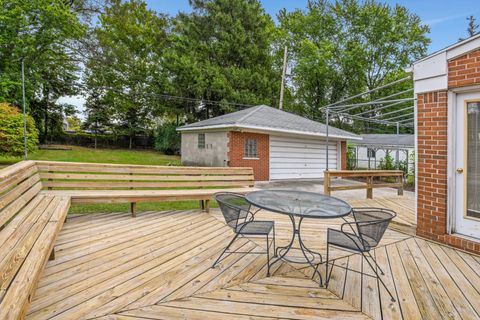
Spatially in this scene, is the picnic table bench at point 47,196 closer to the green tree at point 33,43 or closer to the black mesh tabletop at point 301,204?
the black mesh tabletop at point 301,204

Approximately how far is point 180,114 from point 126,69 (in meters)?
5.61

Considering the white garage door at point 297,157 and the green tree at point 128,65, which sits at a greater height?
the green tree at point 128,65

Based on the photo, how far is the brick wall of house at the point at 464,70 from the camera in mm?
3469

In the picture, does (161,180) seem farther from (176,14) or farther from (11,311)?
(176,14)

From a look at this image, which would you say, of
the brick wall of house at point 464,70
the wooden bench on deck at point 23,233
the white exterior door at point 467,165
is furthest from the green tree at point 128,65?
the white exterior door at point 467,165

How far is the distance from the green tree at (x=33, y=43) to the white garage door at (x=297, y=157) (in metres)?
12.7

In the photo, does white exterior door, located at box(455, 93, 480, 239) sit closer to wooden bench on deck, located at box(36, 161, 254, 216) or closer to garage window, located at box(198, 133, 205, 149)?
wooden bench on deck, located at box(36, 161, 254, 216)

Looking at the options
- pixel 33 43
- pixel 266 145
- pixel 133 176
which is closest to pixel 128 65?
pixel 33 43

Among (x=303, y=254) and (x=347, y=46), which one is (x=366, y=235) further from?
(x=347, y=46)

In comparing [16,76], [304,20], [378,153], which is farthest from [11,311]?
[304,20]

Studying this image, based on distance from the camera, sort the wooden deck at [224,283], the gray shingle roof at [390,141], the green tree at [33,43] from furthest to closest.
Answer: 1. the gray shingle roof at [390,141]
2. the green tree at [33,43]
3. the wooden deck at [224,283]

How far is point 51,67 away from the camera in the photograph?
1828 cm

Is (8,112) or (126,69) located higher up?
(126,69)

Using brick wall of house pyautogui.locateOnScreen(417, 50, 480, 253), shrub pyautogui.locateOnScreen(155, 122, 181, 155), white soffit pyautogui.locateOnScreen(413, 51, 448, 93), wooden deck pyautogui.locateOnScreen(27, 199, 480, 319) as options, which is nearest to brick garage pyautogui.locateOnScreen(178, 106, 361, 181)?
shrub pyautogui.locateOnScreen(155, 122, 181, 155)
